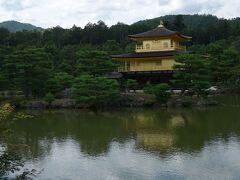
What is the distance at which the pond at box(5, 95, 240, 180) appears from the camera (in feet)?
42.3

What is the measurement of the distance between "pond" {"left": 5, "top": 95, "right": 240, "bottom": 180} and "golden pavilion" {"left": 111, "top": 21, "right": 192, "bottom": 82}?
9576 millimetres

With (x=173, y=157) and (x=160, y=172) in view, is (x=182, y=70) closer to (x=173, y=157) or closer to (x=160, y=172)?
(x=173, y=157)

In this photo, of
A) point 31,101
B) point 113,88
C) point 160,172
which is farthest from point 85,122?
point 160,172

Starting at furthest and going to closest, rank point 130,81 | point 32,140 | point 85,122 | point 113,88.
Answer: point 130,81
point 113,88
point 85,122
point 32,140

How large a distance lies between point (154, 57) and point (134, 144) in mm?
21142

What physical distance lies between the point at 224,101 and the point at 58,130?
15.4 meters

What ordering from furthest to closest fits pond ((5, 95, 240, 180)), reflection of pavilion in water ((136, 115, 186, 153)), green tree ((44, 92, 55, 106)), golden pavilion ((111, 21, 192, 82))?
golden pavilion ((111, 21, 192, 82)), green tree ((44, 92, 55, 106)), reflection of pavilion in water ((136, 115, 186, 153)), pond ((5, 95, 240, 180))

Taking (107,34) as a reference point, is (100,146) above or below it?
below

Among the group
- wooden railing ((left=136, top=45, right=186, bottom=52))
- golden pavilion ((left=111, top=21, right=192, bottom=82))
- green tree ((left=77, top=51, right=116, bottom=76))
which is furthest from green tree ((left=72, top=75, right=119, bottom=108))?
wooden railing ((left=136, top=45, right=186, bottom=52))

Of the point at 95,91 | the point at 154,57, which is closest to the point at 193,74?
the point at 95,91

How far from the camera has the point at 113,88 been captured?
29.5 meters

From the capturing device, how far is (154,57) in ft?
124

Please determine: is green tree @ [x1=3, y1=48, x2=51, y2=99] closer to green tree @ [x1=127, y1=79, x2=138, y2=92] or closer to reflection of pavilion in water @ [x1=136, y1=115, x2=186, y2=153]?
green tree @ [x1=127, y1=79, x2=138, y2=92]

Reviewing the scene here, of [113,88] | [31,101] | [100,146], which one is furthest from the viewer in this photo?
[31,101]
